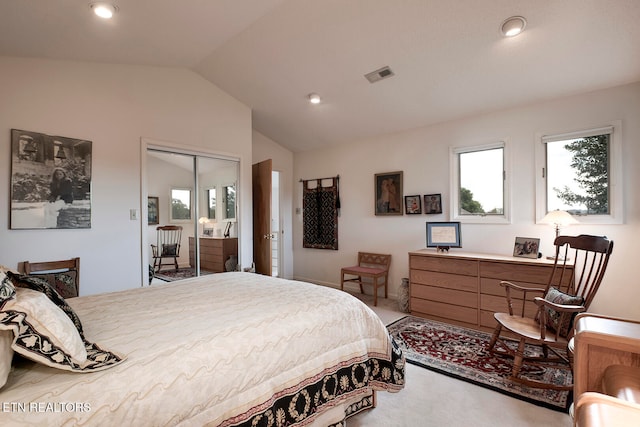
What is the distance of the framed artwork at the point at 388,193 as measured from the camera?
168 inches

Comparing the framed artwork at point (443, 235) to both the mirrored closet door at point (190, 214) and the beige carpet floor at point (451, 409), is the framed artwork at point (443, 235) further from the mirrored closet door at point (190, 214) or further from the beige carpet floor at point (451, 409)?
the mirrored closet door at point (190, 214)

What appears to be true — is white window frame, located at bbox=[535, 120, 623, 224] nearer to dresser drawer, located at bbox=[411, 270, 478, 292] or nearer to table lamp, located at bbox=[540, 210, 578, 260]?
table lamp, located at bbox=[540, 210, 578, 260]

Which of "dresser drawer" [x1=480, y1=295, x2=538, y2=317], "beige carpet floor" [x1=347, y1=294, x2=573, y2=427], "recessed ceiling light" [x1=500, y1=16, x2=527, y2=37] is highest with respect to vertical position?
"recessed ceiling light" [x1=500, y1=16, x2=527, y2=37]

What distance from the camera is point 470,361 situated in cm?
244

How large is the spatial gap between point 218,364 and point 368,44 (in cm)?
287

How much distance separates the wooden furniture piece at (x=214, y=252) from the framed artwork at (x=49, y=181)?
1204 millimetres

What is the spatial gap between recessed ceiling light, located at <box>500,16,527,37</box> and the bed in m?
2.45

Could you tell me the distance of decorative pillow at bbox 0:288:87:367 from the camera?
0.86 meters

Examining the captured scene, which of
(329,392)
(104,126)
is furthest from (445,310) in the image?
(104,126)

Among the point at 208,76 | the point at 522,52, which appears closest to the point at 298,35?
the point at 208,76

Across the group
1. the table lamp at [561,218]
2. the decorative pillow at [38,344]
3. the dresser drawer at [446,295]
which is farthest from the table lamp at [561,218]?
the decorative pillow at [38,344]

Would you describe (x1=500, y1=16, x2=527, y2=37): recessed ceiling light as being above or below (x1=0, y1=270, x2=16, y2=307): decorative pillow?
above

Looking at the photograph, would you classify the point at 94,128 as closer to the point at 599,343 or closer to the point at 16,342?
the point at 16,342

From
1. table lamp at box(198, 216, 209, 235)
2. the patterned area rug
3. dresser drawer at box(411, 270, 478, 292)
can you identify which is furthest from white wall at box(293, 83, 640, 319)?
table lamp at box(198, 216, 209, 235)
